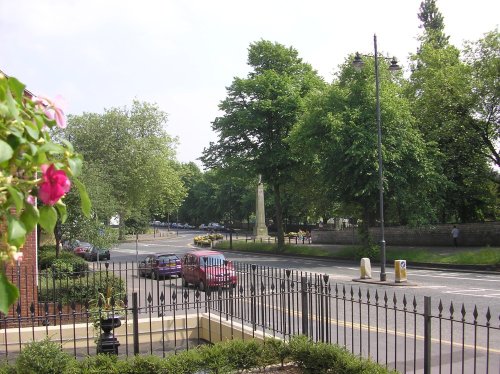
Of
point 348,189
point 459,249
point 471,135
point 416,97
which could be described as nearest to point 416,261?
point 459,249

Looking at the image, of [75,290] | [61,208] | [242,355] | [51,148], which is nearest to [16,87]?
[51,148]

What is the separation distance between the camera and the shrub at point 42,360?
6609 millimetres

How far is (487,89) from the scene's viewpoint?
30.9 metres

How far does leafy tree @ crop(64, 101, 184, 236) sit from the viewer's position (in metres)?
40.9

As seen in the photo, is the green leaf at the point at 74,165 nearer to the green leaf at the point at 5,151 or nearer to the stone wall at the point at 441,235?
the green leaf at the point at 5,151

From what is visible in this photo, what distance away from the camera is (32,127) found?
217 cm

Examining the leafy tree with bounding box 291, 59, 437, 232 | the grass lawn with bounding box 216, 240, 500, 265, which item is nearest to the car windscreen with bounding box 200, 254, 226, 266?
the leafy tree with bounding box 291, 59, 437, 232

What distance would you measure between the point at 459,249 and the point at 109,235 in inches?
810

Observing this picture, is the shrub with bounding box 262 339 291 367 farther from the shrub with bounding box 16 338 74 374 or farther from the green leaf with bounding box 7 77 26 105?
the green leaf with bounding box 7 77 26 105

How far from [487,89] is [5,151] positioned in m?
32.9

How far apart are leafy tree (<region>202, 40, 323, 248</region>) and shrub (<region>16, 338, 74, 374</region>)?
3258 cm

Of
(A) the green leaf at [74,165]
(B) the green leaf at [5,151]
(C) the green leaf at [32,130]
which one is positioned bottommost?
(A) the green leaf at [74,165]

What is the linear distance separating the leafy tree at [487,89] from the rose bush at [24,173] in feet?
Answer: 105

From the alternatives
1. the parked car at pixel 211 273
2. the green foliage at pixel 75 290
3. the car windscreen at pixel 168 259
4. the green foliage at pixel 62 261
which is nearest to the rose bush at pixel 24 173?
the parked car at pixel 211 273
